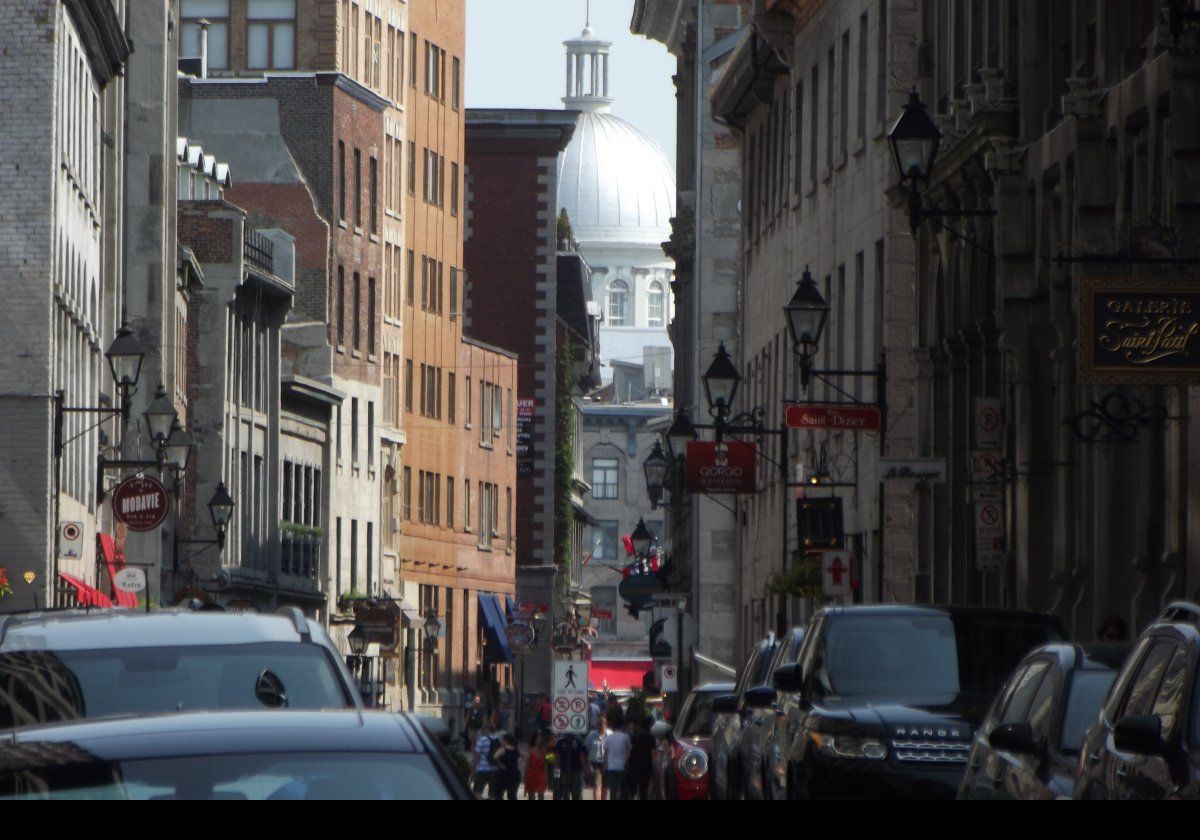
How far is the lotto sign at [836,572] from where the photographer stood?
36406 mm

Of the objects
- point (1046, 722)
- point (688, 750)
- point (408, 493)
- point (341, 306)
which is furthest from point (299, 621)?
point (408, 493)

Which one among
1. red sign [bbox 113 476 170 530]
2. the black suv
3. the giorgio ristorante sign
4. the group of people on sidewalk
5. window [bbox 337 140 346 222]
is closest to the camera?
the black suv

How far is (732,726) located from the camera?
21.9m

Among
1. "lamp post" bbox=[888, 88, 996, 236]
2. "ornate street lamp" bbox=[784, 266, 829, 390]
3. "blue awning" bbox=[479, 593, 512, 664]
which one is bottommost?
"blue awning" bbox=[479, 593, 512, 664]

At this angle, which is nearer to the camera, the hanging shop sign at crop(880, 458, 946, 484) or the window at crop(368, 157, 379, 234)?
the hanging shop sign at crop(880, 458, 946, 484)

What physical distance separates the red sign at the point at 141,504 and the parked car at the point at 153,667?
1080 inches

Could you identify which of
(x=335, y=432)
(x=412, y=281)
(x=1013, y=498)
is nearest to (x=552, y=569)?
(x=412, y=281)

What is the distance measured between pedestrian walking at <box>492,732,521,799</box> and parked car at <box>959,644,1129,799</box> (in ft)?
120

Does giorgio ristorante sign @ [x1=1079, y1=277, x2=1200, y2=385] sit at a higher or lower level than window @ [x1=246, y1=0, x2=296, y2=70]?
lower

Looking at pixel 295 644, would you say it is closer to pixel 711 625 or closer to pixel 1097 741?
pixel 1097 741

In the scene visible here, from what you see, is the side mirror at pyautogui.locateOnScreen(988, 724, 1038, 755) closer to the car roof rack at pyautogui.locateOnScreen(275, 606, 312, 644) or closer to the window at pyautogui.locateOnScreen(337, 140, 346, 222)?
the car roof rack at pyautogui.locateOnScreen(275, 606, 312, 644)

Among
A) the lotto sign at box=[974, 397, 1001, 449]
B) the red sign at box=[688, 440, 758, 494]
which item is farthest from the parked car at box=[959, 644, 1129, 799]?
the red sign at box=[688, 440, 758, 494]

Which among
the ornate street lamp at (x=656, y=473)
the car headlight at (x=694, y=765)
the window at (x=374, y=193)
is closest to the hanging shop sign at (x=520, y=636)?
the ornate street lamp at (x=656, y=473)

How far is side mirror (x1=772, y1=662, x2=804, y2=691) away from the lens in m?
17.5
